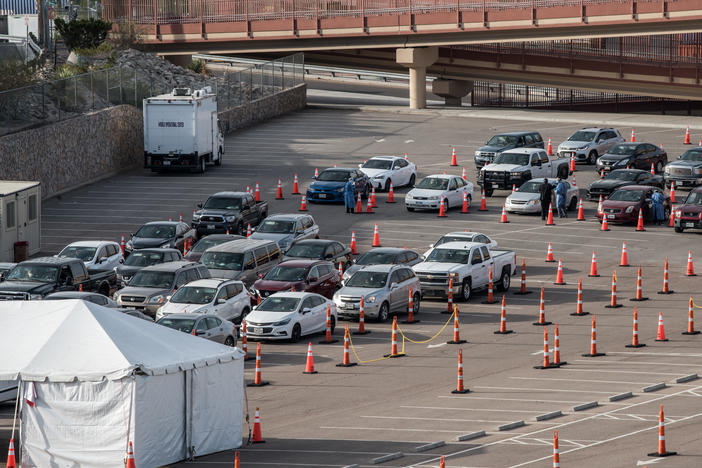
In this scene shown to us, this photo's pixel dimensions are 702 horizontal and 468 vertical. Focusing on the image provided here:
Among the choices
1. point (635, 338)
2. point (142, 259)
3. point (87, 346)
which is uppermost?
point (87, 346)

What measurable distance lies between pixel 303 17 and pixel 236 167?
63.3ft

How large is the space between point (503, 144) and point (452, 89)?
24.6m

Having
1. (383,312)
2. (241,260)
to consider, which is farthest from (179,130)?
(383,312)

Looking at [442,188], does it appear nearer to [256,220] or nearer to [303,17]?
[256,220]

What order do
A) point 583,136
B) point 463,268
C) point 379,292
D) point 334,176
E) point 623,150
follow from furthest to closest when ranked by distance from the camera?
1. point 583,136
2. point 623,150
3. point 334,176
4. point 463,268
5. point 379,292

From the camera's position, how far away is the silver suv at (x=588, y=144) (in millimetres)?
57094

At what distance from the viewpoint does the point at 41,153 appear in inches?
2005

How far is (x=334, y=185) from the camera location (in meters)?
50.2

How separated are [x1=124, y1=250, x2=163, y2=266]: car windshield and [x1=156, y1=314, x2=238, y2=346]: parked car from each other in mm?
7679

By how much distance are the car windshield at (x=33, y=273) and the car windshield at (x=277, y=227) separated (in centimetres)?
843

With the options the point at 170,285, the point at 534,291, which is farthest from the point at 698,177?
the point at 170,285

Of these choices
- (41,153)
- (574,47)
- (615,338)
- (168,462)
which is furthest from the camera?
(574,47)

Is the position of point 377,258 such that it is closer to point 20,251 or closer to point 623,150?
point 20,251

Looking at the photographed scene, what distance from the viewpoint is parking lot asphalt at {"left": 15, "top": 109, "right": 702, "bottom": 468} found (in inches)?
886
